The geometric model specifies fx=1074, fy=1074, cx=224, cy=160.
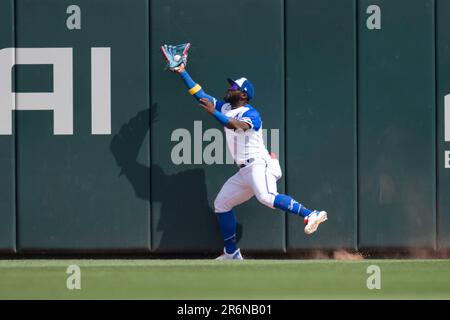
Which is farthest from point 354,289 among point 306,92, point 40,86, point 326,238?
point 40,86

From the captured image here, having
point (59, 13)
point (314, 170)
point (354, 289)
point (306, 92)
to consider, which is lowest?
point (354, 289)

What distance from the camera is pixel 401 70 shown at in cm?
949

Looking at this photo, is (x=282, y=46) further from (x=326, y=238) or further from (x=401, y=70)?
(x=326, y=238)

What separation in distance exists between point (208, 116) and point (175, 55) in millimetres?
651

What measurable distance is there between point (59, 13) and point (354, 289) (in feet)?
11.9

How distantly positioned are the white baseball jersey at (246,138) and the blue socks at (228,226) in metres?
0.47

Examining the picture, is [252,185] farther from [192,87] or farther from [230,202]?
[192,87]

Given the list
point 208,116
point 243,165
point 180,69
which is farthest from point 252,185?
point 180,69

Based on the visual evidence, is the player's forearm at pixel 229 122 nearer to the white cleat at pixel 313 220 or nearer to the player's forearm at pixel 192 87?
the player's forearm at pixel 192 87

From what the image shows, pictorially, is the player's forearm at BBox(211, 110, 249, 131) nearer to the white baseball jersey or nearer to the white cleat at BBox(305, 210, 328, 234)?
the white baseball jersey

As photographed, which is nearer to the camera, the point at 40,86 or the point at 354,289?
the point at 354,289

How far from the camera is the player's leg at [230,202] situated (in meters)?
9.23

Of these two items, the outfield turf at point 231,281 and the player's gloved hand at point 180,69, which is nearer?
the outfield turf at point 231,281

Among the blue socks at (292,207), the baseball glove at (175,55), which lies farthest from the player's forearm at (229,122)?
the blue socks at (292,207)
